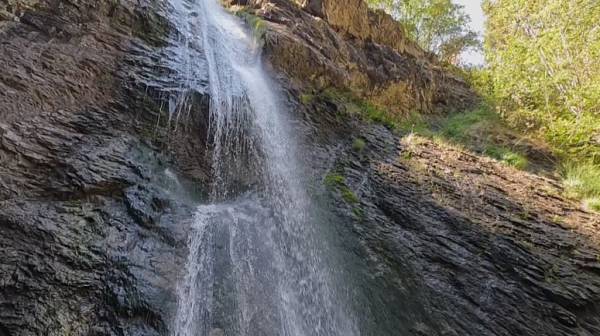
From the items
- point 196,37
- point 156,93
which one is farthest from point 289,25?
point 156,93

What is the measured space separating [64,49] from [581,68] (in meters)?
10.3

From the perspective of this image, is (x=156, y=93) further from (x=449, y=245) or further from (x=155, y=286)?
(x=449, y=245)

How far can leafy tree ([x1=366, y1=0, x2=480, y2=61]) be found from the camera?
1638cm

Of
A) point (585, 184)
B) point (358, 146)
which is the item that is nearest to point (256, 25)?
point (358, 146)

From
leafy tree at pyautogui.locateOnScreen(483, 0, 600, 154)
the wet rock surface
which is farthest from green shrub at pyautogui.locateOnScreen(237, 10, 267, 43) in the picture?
leafy tree at pyautogui.locateOnScreen(483, 0, 600, 154)

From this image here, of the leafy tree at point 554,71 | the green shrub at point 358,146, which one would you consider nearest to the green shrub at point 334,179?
the green shrub at point 358,146

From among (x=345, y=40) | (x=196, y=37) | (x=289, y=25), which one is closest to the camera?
(x=196, y=37)

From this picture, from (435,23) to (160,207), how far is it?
56.4ft

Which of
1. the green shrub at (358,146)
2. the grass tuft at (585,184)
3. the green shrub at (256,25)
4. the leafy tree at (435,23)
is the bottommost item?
the green shrub at (358,146)

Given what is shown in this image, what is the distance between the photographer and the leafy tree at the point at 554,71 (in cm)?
736

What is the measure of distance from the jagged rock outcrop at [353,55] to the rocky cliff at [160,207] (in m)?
1.46

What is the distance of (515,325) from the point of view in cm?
404

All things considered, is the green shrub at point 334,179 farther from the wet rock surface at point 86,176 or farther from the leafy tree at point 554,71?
the leafy tree at point 554,71

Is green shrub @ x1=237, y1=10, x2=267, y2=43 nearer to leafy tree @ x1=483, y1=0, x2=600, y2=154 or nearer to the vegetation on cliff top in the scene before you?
the vegetation on cliff top
